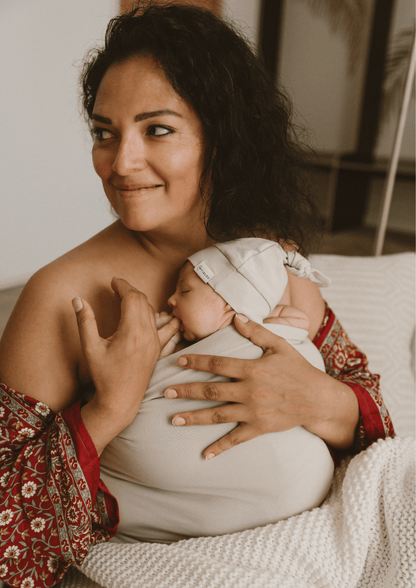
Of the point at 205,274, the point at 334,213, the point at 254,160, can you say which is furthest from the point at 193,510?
the point at 334,213

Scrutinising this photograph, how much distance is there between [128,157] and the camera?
87 centimetres

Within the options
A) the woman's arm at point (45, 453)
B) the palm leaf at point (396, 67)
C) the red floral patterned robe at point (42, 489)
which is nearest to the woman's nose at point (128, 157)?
the woman's arm at point (45, 453)

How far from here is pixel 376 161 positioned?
3213 mm

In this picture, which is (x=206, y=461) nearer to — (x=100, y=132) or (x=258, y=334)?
(x=258, y=334)

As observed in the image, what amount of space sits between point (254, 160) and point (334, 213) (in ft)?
8.01

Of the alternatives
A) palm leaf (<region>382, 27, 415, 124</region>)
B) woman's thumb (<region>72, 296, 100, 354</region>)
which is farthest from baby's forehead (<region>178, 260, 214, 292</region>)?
palm leaf (<region>382, 27, 415, 124</region>)

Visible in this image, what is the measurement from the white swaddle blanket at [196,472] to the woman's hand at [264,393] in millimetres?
22

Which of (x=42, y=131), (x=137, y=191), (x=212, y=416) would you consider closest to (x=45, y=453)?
(x=212, y=416)

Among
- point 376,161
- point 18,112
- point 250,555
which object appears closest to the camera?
point 250,555

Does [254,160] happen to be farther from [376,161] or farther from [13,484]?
[376,161]

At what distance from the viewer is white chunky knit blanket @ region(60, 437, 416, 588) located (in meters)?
0.76

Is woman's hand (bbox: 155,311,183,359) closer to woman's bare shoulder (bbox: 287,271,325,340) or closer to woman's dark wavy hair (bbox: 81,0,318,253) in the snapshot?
woman's dark wavy hair (bbox: 81,0,318,253)

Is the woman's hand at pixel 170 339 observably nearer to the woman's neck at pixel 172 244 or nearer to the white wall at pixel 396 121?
the woman's neck at pixel 172 244

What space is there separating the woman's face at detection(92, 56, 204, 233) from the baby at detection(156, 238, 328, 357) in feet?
0.45
